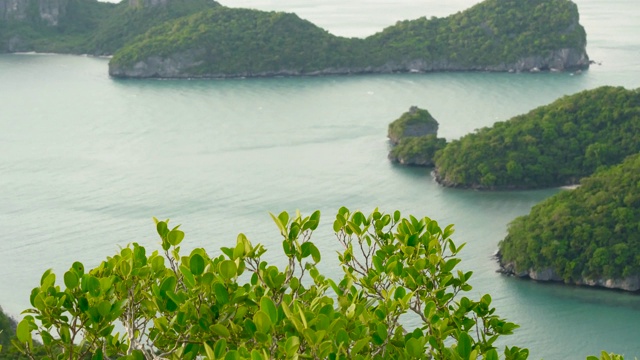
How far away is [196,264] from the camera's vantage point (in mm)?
8922

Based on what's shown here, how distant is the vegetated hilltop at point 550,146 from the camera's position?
56312 mm

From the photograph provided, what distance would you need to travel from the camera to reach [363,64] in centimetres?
9762

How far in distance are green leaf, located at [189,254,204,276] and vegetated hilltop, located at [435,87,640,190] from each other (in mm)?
47328

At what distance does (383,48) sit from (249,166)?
3907 cm

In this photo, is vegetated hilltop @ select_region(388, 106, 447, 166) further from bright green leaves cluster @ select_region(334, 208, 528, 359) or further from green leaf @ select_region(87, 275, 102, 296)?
green leaf @ select_region(87, 275, 102, 296)

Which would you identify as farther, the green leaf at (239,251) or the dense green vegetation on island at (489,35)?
the dense green vegetation on island at (489,35)

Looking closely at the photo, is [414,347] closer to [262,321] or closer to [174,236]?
[262,321]

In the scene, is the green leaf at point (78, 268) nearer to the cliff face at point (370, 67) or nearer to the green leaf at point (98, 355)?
the green leaf at point (98, 355)

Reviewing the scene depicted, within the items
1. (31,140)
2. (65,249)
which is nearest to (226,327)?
(65,249)

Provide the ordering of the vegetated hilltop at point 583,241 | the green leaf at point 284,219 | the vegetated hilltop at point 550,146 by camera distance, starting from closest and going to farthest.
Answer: the green leaf at point 284,219 → the vegetated hilltop at point 583,241 → the vegetated hilltop at point 550,146

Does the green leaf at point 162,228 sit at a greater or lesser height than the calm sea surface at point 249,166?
greater

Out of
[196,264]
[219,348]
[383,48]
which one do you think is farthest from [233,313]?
[383,48]

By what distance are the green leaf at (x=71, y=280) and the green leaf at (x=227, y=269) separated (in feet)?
3.58

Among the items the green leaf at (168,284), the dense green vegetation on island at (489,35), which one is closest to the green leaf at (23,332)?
the green leaf at (168,284)
